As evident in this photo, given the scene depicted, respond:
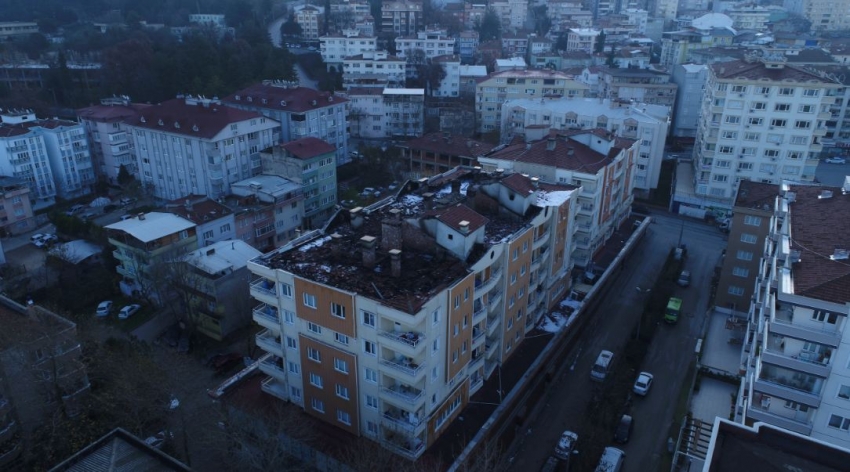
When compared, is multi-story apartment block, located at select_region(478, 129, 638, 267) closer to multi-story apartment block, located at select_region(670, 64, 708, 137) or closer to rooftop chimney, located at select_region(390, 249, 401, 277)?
rooftop chimney, located at select_region(390, 249, 401, 277)

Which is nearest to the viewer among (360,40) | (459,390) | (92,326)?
(459,390)

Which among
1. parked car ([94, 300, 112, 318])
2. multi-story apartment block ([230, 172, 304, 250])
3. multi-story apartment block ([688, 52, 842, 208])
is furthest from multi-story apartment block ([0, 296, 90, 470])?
multi-story apartment block ([688, 52, 842, 208])

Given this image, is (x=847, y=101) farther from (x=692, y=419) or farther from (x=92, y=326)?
(x=92, y=326)

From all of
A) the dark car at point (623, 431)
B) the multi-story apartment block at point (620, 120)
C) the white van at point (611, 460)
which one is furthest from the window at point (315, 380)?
the multi-story apartment block at point (620, 120)

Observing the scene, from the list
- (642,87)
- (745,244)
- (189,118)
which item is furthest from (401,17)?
(745,244)

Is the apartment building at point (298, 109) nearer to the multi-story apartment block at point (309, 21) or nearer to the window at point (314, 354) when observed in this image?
the window at point (314, 354)

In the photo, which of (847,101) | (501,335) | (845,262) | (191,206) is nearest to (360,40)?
(191,206)
